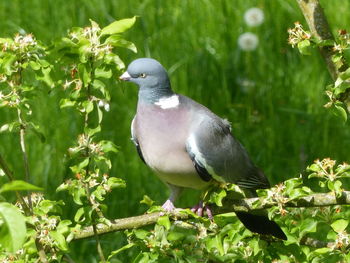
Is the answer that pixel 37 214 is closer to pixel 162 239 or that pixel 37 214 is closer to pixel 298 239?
pixel 162 239

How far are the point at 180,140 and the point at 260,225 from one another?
15.5 inches

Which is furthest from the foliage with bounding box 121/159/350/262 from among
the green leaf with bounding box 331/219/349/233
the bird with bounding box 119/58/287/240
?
the bird with bounding box 119/58/287/240

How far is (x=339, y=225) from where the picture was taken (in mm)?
2381

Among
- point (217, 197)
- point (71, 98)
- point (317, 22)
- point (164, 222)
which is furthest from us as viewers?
point (317, 22)

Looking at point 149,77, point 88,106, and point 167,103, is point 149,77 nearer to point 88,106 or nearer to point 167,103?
point 167,103

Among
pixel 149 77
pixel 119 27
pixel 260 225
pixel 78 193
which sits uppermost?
pixel 119 27

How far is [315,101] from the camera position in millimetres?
4543

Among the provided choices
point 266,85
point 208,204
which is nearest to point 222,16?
point 266,85

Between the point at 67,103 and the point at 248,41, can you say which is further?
the point at 248,41

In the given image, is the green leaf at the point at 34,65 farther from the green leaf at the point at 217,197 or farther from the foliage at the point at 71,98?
the green leaf at the point at 217,197

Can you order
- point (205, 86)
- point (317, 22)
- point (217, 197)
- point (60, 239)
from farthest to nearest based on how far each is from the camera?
point (205, 86)
point (317, 22)
point (217, 197)
point (60, 239)

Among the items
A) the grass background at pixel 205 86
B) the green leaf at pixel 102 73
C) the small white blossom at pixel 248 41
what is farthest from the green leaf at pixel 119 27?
the small white blossom at pixel 248 41

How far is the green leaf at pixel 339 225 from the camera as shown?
2.37 m

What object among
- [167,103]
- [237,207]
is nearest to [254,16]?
[167,103]
